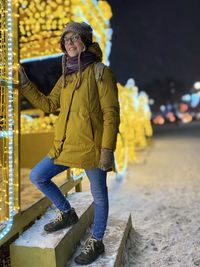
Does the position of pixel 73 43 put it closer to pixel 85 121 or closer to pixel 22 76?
pixel 22 76

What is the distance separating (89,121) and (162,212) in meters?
2.79

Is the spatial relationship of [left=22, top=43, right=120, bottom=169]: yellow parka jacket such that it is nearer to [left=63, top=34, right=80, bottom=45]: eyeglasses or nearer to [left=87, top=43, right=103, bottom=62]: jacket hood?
[left=87, top=43, right=103, bottom=62]: jacket hood

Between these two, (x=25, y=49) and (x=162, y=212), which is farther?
(x=25, y=49)

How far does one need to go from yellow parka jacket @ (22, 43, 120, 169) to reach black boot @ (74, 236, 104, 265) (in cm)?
72

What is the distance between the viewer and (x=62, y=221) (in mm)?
3127

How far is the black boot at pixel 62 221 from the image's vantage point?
10.0 ft

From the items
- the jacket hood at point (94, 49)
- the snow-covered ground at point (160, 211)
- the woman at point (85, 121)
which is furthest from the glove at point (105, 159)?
the snow-covered ground at point (160, 211)

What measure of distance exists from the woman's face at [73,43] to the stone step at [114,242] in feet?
5.73

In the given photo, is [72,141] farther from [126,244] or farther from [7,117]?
[126,244]

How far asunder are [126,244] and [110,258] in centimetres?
76

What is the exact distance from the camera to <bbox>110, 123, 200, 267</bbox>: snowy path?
3.56 meters

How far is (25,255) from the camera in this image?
110 inches

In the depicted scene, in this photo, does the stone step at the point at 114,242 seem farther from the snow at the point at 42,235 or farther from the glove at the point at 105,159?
the glove at the point at 105,159

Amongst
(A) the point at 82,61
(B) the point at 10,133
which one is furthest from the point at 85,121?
(B) the point at 10,133
